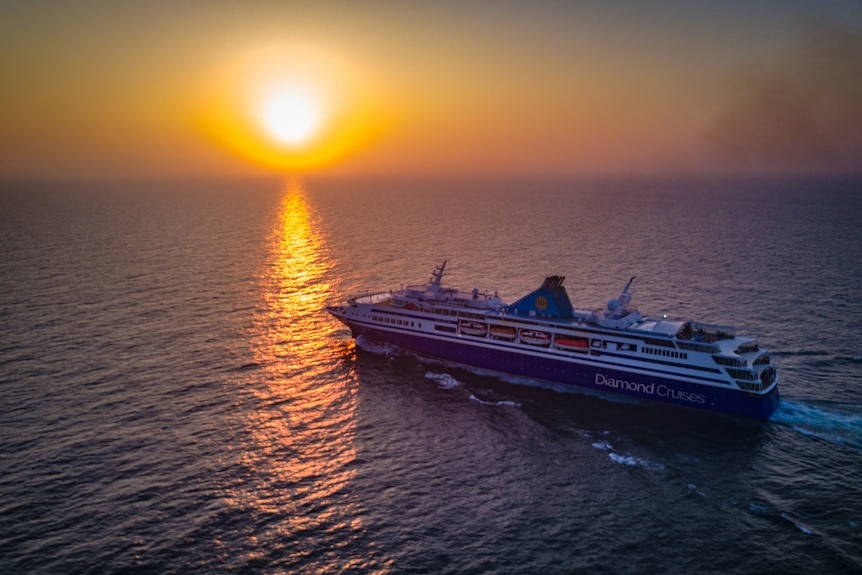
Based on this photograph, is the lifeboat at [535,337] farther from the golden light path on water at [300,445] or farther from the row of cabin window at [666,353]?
the golden light path on water at [300,445]

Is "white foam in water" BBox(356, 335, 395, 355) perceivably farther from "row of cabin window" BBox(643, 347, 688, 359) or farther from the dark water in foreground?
"row of cabin window" BBox(643, 347, 688, 359)

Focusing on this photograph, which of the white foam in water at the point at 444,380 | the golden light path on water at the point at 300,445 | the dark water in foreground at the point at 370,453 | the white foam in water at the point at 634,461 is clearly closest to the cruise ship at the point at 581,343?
the dark water in foreground at the point at 370,453

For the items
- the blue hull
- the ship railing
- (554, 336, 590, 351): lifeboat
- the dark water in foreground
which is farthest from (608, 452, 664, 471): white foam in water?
the ship railing

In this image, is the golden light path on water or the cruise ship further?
the cruise ship

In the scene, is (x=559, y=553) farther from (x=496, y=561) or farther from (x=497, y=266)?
(x=497, y=266)

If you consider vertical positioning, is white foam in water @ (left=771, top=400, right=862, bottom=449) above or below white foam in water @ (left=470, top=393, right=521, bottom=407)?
above
